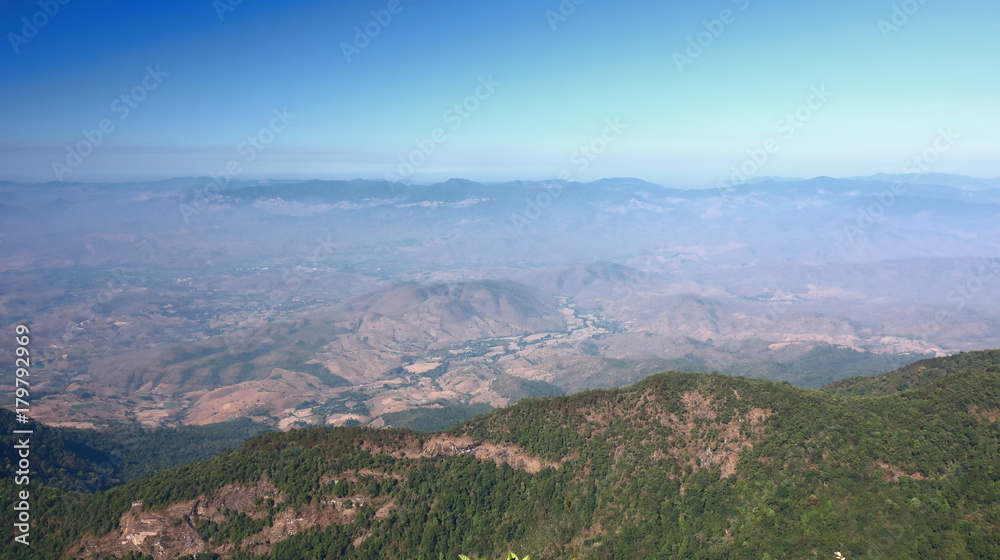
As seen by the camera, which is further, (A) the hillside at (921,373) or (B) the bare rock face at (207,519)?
(A) the hillside at (921,373)

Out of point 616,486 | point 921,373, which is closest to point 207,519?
point 616,486

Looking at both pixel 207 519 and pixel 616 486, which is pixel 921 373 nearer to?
pixel 616 486

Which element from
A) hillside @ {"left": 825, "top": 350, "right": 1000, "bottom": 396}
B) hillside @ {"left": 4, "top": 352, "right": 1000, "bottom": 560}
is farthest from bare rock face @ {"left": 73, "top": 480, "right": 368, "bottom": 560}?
hillside @ {"left": 825, "top": 350, "right": 1000, "bottom": 396}

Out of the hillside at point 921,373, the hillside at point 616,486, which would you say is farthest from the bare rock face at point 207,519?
the hillside at point 921,373

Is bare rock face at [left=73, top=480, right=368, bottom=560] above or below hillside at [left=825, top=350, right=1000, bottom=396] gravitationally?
below

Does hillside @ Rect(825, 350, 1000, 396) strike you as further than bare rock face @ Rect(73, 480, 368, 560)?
Yes

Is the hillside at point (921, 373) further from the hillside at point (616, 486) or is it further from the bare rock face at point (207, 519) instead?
the bare rock face at point (207, 519)

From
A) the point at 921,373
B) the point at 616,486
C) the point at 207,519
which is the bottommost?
the point at 207,519

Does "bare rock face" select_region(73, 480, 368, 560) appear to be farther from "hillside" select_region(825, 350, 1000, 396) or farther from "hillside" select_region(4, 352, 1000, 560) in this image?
"hillside" select_region(825, 350, 1000, 396)
